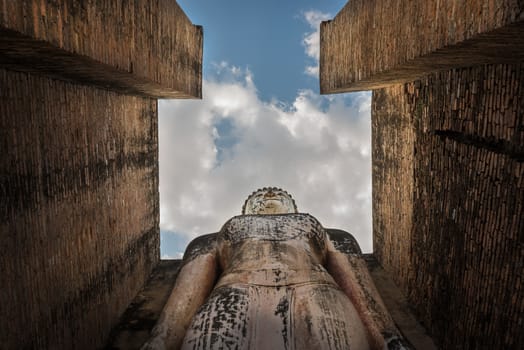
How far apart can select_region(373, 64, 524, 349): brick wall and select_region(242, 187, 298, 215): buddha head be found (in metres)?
1.39

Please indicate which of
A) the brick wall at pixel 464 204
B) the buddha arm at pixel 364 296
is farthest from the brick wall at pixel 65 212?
the brick wall at pixel 464 204

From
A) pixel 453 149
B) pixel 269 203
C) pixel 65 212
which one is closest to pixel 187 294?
pixel 65 212

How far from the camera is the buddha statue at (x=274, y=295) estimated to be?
2.51 metres

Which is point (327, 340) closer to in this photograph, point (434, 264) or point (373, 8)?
point (434, 264)

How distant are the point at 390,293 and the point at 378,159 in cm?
191

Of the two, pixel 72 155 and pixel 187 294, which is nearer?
pixel 187 294

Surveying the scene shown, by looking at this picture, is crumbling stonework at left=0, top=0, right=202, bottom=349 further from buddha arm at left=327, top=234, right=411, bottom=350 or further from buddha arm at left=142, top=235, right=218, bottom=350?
buddha arm at left=327, top=234, right=411, bottom=350

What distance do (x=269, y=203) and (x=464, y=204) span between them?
211 centimetres

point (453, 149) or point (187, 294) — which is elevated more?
point (453, 149)

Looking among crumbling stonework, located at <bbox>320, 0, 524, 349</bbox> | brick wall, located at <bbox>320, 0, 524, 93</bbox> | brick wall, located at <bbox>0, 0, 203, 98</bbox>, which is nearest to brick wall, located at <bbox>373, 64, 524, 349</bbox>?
crumbling stonework, located at <bbox>320, 0, 524, 349</bbox>

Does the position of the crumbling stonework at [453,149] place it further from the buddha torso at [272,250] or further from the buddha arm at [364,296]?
the buddha torso at [272,250]

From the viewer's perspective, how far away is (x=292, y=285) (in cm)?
292

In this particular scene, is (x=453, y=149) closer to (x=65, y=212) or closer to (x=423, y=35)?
(x=423, y=35)

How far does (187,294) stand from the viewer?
3127 mm
